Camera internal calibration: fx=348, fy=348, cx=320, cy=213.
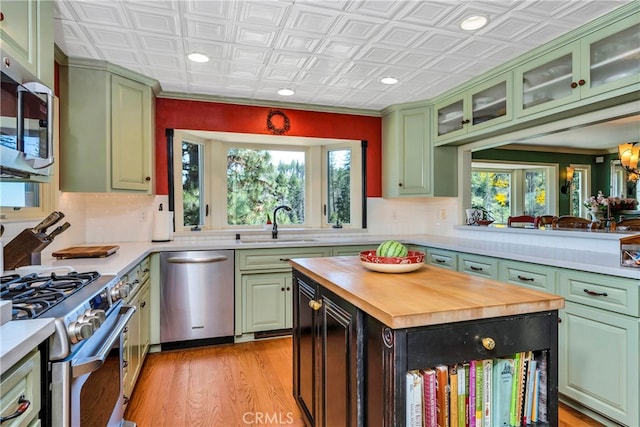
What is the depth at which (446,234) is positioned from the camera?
3977mm

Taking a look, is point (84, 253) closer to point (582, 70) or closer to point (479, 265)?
point (479, 265)

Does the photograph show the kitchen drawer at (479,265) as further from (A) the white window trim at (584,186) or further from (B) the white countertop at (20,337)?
(B) the white countertop at (20,337)

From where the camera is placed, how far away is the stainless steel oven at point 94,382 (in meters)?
1.04

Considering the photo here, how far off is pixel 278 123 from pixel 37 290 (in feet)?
9.10

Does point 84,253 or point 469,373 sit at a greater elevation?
point 84,253

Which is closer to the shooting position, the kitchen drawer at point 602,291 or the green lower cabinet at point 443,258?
the kitchen drawer at point 602,291

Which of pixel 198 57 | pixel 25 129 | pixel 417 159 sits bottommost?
pixel 25 129

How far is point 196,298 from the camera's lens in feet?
9.94

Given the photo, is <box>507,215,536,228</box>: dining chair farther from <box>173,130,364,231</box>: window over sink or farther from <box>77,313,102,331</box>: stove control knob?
<box>77,313,102,331</box>: stove control knob

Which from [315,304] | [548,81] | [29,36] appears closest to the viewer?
[29,36]

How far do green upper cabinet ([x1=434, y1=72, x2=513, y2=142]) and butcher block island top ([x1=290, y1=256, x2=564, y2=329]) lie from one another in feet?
5.98

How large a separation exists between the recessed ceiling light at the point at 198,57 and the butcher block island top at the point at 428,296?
186 centimetres

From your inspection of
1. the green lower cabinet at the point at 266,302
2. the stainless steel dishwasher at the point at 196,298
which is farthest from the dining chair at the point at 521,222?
the stainless steel dishwasher at the point at 196,298

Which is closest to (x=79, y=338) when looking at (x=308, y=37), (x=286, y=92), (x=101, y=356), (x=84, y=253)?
(x=101, y=356)
